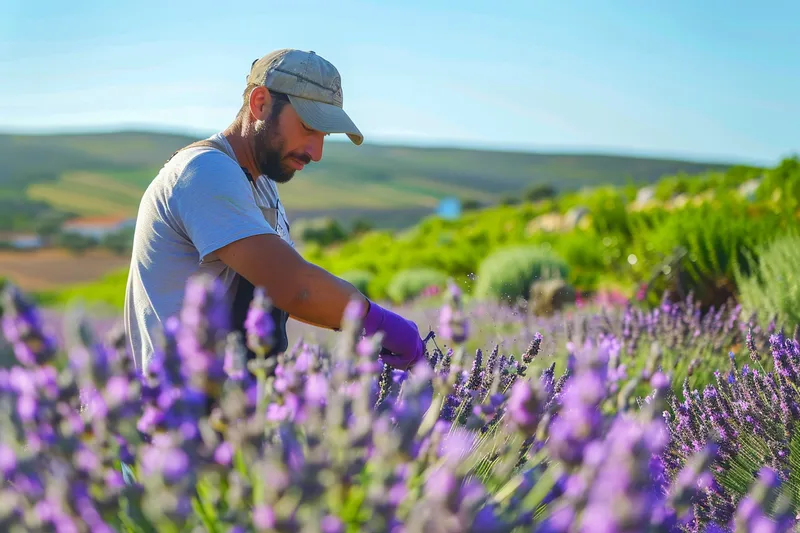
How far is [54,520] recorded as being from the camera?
1018 millimetres

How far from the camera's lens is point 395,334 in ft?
6.94

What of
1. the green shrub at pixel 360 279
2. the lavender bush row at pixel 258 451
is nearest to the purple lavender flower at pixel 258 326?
the lavender bush row at pixel 258 451

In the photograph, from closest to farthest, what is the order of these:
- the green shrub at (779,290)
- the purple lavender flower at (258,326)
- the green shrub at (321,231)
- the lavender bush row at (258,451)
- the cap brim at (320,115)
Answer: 1. the lavender bush row at (258,451)
2. the purple lavender flower at (258,326)
3. the cap brim at (320,115)
4. the green shrub at (779,290)
5. the green shrub at (321,231)

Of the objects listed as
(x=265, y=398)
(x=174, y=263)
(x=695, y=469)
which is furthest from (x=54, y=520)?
(x=174, y=263)

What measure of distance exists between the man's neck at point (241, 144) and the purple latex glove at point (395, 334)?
637 mm

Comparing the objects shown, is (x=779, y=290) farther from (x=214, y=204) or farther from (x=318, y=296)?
(x=214, y=204)

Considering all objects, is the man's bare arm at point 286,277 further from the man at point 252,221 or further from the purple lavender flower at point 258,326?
the purple lavender flower at point 258,326

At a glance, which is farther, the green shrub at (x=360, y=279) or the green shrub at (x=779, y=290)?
the green shrub at (x=360, y=279)

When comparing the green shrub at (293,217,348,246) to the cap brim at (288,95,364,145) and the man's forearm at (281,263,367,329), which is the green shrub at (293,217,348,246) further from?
the man's forearm at (281,263,367,329)

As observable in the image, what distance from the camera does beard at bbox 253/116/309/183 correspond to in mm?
2295

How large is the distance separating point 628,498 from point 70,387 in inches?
31.7

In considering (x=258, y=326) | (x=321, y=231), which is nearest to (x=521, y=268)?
(x=258, y=326)

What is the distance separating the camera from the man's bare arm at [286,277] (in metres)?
1.88

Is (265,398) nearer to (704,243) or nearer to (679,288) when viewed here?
(679,288)
